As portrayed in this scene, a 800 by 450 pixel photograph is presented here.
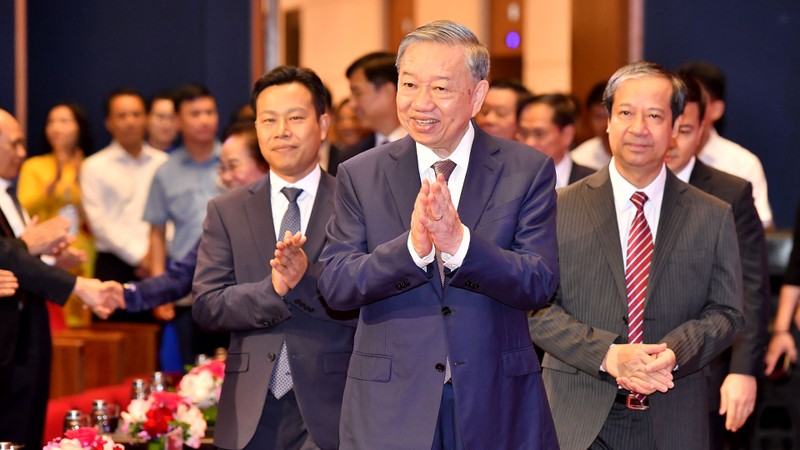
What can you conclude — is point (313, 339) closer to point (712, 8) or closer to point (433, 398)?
point (433, 398)

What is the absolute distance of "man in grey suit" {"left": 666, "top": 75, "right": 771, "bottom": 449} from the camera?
3691 mm

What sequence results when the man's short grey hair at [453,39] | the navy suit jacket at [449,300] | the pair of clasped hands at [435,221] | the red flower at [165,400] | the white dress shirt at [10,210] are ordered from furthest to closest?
1. the white dress shirt at [10,210]
2. the red flower at [165,400]
3. the man's short grey hair at [453,39]
4. the navy suit jacket at [449,300]
5. the pair of clasped hands at [435,221]

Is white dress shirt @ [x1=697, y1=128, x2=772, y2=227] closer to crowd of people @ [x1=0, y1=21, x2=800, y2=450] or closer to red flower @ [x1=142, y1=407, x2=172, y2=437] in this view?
crowd of people @ [x1=0, y1=21, x2=800, y2=450]

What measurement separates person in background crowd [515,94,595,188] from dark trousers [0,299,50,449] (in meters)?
2.39

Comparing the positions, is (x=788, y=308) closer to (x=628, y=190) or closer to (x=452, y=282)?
(x=628, y=190)

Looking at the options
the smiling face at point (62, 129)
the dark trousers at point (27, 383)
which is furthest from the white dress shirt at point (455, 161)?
the smiling face at point (62, 129)

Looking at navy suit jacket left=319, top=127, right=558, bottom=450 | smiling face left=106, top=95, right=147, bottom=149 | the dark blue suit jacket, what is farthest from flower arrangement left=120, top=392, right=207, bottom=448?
smiling face left=106, top=95, right=147, bottom=149

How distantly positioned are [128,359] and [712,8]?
423cm

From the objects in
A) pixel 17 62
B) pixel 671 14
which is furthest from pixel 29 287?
pixel 671 14

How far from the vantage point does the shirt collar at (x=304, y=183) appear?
363 centimetres

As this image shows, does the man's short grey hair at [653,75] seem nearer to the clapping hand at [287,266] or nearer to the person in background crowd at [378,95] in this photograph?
the clapping hand at [287,266]

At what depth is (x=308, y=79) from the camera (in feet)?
12.2

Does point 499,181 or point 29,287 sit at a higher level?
point 499,181

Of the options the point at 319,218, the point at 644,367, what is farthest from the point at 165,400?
the point at 644,367
